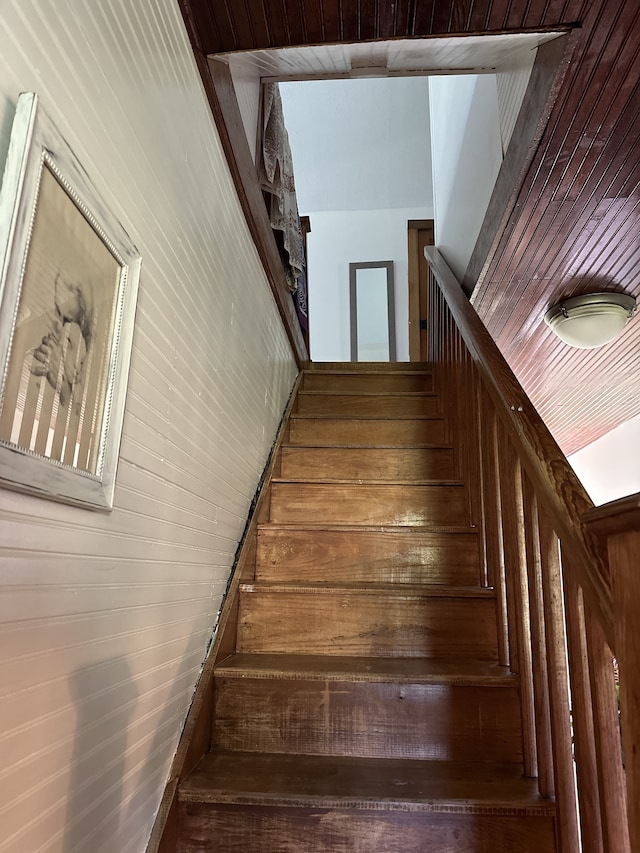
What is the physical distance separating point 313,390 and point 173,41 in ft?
6.62

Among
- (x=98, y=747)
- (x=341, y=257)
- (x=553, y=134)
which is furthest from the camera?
(x=341, y=257)

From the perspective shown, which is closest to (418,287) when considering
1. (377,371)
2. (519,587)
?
(377,371)

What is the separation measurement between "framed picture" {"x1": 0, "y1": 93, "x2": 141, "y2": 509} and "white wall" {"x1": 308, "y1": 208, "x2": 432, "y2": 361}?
4.46 m

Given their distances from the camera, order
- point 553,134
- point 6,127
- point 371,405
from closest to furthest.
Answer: point 6,127, point 553,134, point 371,405

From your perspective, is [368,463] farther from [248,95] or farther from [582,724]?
[582,724]

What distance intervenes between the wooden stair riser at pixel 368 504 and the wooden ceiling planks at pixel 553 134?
94 cm

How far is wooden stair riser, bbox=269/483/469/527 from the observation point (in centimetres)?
217

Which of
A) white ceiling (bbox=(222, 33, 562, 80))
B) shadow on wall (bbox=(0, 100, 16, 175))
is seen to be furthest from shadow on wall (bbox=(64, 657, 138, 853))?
white ceiling (bbox=(222, 33, 562, 80))

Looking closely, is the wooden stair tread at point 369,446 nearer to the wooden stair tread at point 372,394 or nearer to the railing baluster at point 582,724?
the wooden stair tread at point 372,394

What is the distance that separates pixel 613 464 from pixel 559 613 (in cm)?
393

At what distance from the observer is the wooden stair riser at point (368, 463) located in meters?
2.42

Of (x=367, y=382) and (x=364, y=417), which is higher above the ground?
(x=367, y=382)

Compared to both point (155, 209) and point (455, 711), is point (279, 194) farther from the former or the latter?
point (455, 711)

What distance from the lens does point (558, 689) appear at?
1.16 m
